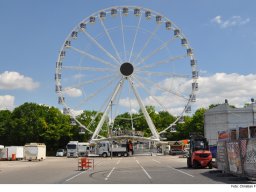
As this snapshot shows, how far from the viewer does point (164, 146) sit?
3492 inches

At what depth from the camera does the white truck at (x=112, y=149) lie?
80062mm

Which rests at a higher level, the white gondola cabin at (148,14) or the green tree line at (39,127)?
the white gondola cabin at (148,14)

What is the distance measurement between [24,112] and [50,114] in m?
6.83

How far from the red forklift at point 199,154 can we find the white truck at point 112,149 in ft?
141

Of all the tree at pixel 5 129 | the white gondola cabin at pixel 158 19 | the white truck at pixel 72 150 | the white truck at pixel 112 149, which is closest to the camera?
the white gondola cabin at pixel 158 19

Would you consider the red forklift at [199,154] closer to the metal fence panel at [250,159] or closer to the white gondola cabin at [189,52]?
the metal fence panel at [250,159]

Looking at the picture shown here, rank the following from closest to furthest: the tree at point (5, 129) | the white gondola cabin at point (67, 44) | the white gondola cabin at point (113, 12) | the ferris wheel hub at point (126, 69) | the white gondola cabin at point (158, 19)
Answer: the white gondola cabin at point (67, 44) < the ferris wheel hub at point (126, 69) < the white gondola cabin at point (113, 12) < the white gondola cabin at point (158, 19) < the tree at point (5, 129)

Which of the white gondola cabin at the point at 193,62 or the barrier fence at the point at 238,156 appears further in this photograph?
the white gondola cabin at the point at 193,62

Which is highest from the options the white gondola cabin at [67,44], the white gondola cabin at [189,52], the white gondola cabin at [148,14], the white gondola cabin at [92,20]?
the white gondola cabin at [148,14]

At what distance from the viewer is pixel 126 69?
68.6m

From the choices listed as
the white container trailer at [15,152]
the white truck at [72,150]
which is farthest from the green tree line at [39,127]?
the white container trailer at [15,152]

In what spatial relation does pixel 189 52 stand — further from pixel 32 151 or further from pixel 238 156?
pixel 238 156
